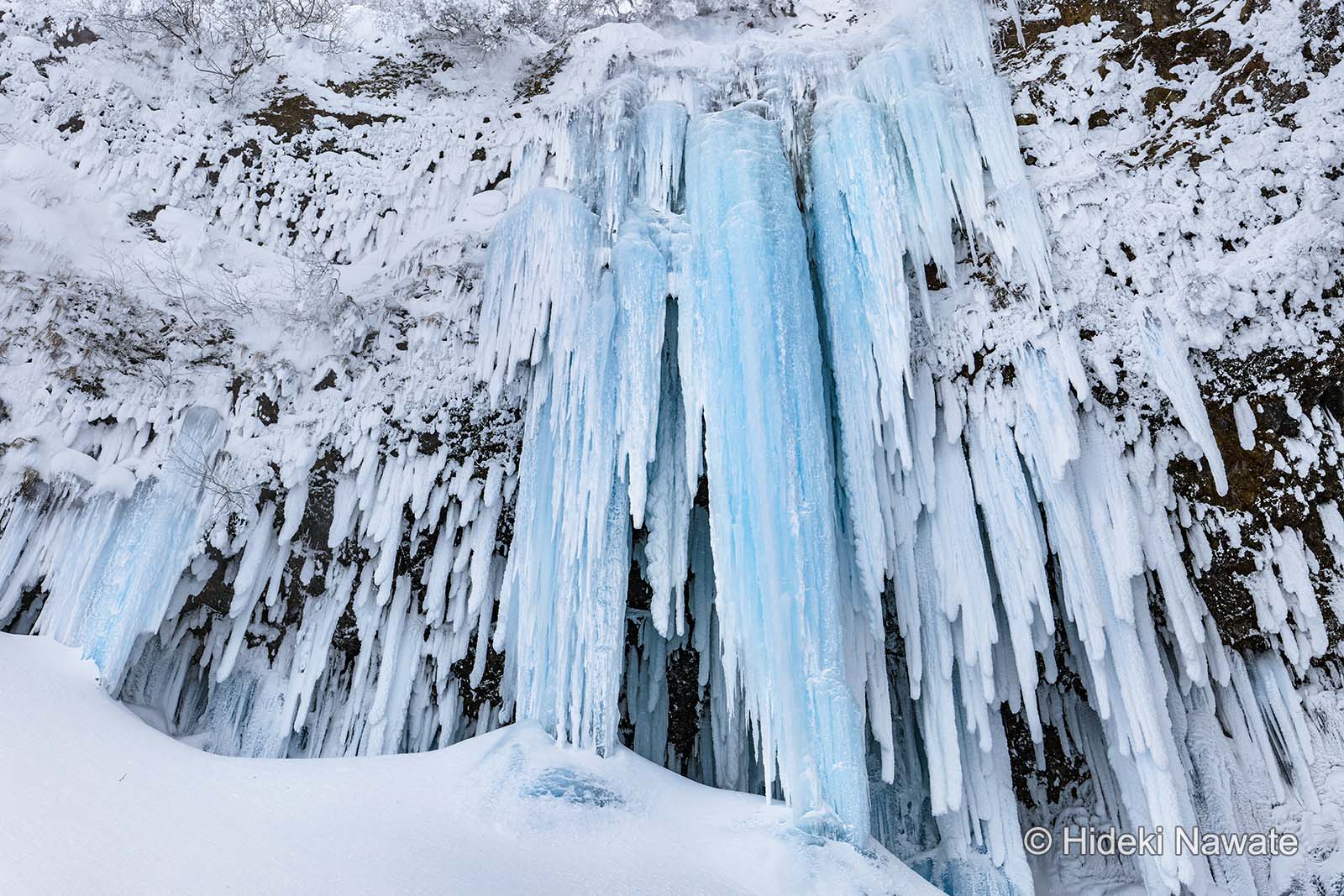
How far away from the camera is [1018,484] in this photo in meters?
6.15

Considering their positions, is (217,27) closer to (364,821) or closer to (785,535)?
(785,535)

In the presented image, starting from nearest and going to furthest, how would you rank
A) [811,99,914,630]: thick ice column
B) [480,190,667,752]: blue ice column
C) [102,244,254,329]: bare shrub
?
1. [480,190,667,752]: blue ice column
2. [811,99,914,630]: thick ice column
3. [102,244,254,329]: bare shrub

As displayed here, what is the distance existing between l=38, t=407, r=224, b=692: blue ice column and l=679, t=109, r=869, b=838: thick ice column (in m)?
4.71

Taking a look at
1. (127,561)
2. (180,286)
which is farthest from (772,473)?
(180,286)

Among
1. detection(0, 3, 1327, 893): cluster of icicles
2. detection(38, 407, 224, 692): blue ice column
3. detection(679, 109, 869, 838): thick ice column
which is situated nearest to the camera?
detection(679, 109, 869, 838): thick ice column

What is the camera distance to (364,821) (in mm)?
4285

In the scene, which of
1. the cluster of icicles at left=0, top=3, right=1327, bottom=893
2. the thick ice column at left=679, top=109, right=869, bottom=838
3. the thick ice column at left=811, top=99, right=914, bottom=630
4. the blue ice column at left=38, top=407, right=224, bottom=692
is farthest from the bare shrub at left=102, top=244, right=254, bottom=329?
the thick ice column at left=811, top=99, right=914, bottom=630

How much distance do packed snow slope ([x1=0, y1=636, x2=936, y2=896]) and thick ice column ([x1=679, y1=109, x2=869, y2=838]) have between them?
0.63 meters

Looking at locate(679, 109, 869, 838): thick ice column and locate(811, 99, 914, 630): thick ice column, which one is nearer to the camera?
locate(679, 109, 869, 838): thick ice column

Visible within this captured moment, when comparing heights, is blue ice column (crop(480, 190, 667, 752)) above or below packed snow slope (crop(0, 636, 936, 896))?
above

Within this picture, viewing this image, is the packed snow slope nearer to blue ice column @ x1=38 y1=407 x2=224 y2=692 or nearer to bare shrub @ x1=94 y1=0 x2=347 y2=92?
blue ice column @ x1=38 y1=407 x2=224 y2=692

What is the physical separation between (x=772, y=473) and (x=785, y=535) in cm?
49

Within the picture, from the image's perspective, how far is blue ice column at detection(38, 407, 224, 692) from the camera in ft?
20.9

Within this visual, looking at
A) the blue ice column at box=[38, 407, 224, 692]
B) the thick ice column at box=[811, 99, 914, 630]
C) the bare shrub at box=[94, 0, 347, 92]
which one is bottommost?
the blue ice column at box=[38, 407, 224, 692]
